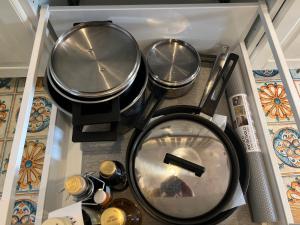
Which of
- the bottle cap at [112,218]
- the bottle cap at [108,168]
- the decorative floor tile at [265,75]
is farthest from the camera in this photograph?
the decorative floor tile at [265,75]

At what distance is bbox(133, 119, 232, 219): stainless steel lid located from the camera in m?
0.58

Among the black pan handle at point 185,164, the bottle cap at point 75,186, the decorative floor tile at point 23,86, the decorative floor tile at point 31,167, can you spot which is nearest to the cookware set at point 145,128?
the black pan handle at point 185,164

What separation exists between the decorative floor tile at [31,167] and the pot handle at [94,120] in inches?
22.3

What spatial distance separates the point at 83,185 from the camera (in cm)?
54

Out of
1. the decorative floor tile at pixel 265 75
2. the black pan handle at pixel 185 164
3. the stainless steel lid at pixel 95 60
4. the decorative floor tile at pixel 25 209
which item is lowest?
the black pan handle at pixel 185 164

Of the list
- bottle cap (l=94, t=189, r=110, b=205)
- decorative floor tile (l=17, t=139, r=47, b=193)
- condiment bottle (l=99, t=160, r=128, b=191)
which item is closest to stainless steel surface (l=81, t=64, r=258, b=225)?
condiment bottle (l=99, t=160, r=128, b=191)

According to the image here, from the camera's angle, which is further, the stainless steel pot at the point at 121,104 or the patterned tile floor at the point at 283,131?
the patterned tile floor at the point at 283,131

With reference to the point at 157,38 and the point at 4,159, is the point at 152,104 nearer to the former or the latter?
the point at 157,38

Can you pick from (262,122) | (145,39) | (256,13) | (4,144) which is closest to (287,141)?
(262,122)

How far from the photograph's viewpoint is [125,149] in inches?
30.7

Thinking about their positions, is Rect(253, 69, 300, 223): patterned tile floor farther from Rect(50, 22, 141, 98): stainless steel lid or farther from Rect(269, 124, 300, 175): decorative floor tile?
Rect(50, 22, 141, 98): stainless steel lid

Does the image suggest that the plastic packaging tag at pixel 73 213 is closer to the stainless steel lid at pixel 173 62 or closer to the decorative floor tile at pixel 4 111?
the stainless steel lid at pixel 173 62

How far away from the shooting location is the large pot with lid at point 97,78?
621 mm

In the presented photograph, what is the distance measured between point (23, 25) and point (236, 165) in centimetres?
70
